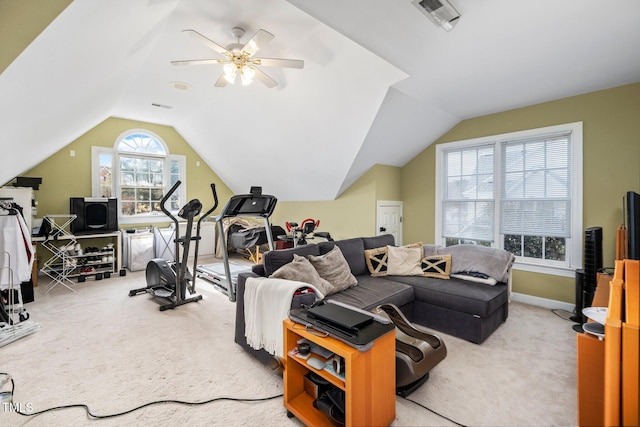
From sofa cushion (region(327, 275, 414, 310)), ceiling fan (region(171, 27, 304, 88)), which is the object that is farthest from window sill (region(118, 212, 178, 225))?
sofa cushion (region(327, 275, 414, 310))

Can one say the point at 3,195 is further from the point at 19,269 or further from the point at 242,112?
the point at 242,112

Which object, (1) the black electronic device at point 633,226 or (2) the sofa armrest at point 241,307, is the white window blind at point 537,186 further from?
(2) the sofa armrest at point 241,307

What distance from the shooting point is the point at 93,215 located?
4992 mm

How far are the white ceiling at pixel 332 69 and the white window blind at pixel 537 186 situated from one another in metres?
0.59

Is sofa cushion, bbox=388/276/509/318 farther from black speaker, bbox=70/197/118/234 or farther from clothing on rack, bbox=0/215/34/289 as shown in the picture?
black speaker, bbox=70/197/118/234

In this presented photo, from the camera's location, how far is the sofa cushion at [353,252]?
3346mm

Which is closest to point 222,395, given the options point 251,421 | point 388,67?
point 251,421

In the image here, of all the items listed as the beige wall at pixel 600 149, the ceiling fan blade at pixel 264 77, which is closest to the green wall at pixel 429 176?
the beige wall at pixel 600 149

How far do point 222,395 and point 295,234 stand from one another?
2614 millimetres

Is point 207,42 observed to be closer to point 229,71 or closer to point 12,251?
point 229,71

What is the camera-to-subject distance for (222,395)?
77.0 inches

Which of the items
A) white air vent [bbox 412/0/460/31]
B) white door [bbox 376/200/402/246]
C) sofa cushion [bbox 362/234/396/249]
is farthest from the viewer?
white door [bbox 376/200/402/246]

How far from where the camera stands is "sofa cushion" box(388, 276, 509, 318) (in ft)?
8.76

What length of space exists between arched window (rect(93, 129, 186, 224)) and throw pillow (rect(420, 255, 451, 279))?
547cm
